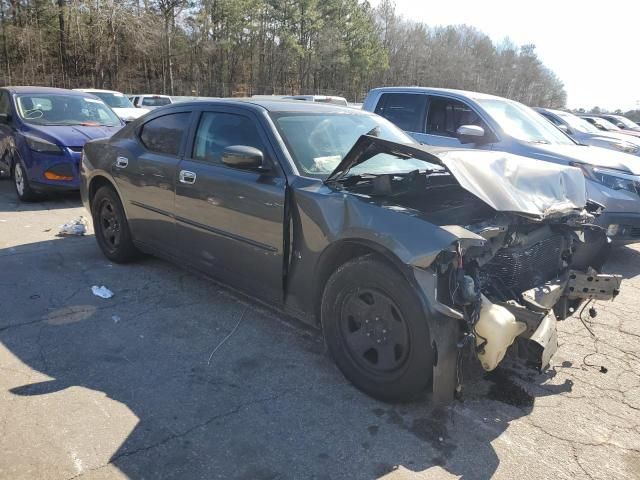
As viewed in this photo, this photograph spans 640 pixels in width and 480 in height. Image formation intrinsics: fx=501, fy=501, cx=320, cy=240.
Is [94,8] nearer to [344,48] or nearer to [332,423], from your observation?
[344,48]

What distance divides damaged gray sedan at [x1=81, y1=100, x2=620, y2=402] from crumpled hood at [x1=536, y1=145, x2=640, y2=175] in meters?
2.75

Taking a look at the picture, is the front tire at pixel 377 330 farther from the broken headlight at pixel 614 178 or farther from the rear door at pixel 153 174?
the broken headlight at pixel 614 178

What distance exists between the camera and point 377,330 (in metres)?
2.92

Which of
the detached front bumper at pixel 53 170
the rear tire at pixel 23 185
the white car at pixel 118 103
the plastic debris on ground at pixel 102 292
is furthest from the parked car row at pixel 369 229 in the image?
the white car at pixel 118 103

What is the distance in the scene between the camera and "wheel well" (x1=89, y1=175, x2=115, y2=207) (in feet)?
17.3

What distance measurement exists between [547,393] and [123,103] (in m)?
16.1

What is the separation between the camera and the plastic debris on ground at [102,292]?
439cm

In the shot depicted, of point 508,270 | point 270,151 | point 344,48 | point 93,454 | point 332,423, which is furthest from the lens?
point 344,48

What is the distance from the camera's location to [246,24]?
3644cm

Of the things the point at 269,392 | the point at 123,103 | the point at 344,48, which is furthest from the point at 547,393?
the point at 344,48

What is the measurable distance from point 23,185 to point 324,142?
6252mm

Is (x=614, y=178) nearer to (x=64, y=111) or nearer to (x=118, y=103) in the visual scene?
(x=64, y=111)

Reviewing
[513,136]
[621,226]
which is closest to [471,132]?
[513,136]

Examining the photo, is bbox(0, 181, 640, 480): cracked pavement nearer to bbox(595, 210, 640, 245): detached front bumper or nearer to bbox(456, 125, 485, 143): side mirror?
bbox(595, 210, 640, 245): detached front bumper
